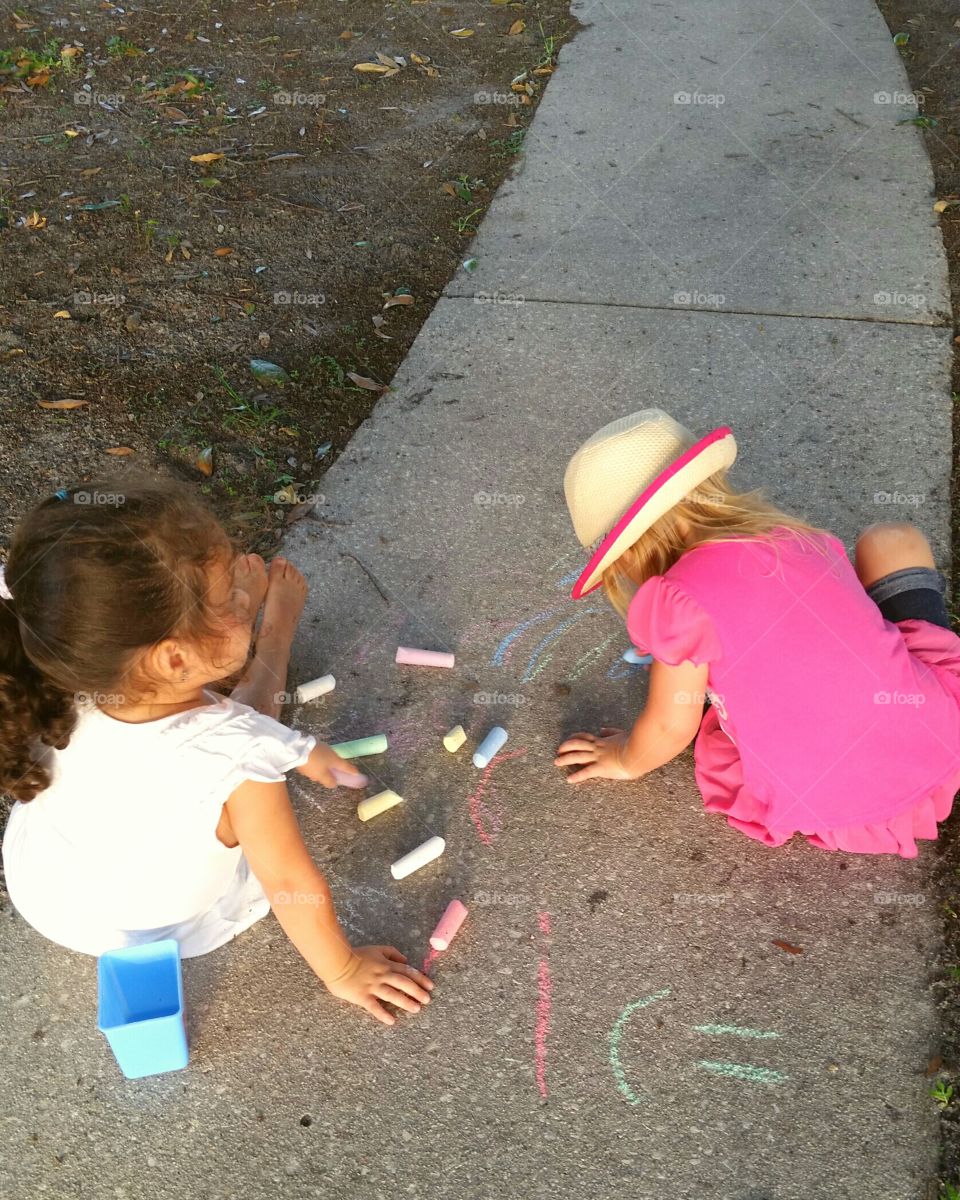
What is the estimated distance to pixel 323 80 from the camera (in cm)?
589

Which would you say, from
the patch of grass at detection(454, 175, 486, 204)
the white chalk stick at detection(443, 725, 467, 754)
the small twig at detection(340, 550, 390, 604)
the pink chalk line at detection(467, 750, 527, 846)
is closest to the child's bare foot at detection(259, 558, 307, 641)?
the small twig at detection(340, 550, 390, 604)

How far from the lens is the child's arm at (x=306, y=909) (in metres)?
2.12

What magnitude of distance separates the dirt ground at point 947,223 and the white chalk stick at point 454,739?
1.25 metres

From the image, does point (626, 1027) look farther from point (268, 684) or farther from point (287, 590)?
point (287, 590)

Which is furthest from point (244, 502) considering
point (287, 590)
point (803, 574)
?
point (803, 574)

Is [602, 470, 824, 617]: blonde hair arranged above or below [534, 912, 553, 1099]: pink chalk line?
above

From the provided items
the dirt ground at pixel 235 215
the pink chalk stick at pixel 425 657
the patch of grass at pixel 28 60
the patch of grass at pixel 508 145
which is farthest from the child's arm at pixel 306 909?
the patch of grass at pixel 28 60

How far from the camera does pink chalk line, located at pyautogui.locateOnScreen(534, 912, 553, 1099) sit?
2285 millimetres

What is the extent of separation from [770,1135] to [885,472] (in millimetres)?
2253

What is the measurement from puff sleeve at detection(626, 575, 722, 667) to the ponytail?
121 centimetres

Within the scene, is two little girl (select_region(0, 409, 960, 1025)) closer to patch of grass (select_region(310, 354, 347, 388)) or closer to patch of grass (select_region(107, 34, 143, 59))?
patch of grass (select_region(310, 354, 347, 388))

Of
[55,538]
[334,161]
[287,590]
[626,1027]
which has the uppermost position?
[55,538]

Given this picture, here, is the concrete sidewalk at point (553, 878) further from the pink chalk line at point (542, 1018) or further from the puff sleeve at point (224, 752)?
the puff sleeve at point (224, 752)

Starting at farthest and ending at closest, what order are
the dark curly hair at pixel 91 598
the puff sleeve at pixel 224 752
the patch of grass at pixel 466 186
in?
the patch of grass at pixel 466 186
the puff sleeve at pixel 224 752
the dark curly hair at pixel 91 598
